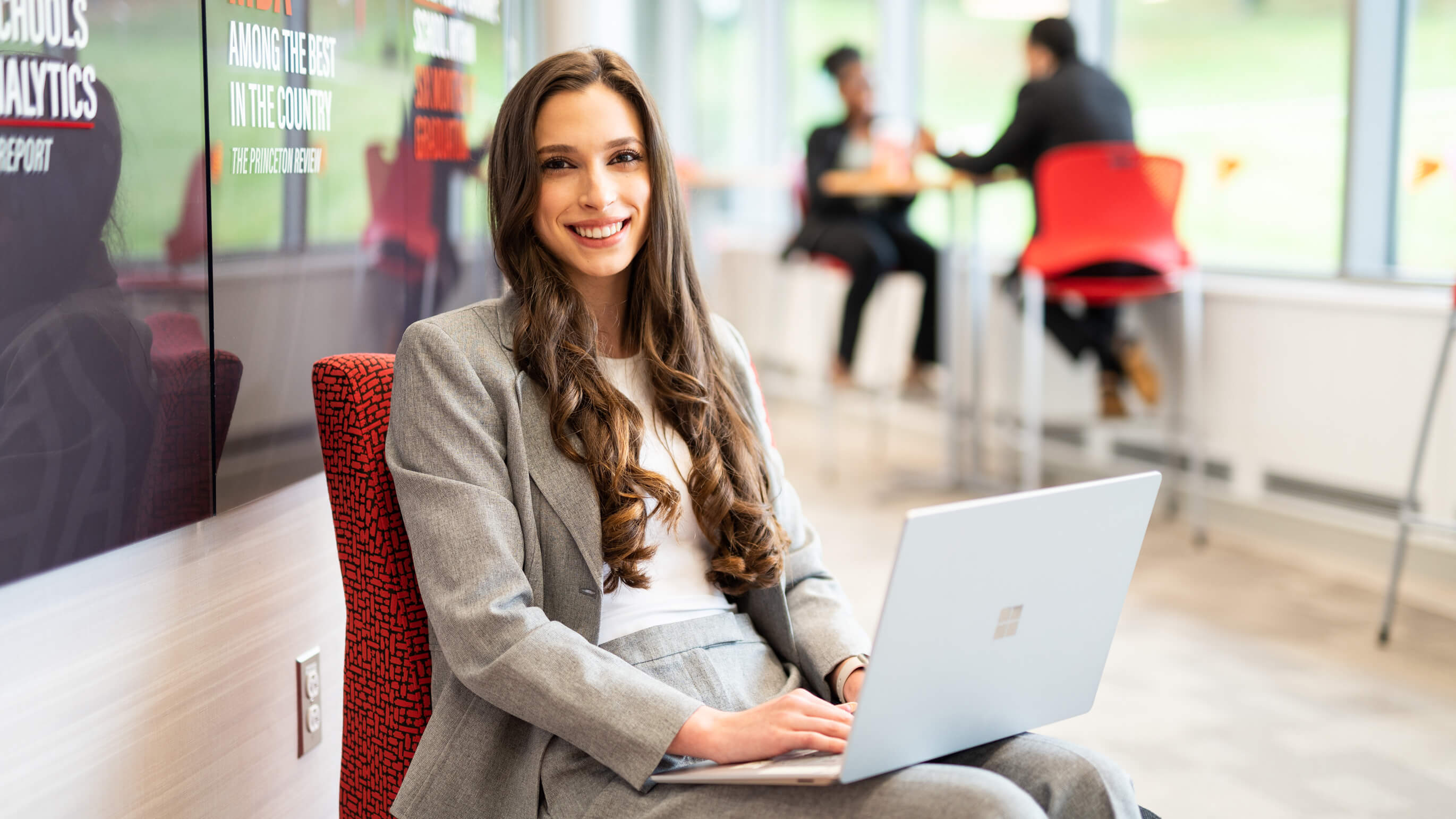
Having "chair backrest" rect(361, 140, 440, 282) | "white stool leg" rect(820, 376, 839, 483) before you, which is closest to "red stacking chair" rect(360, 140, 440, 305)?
"chair backrest" rect(361, 140, 440, 282)

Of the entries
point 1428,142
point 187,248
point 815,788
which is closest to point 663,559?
point 815,788

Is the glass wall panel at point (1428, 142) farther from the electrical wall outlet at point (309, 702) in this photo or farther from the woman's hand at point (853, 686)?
the electrical wall outlet at point (309, 702)

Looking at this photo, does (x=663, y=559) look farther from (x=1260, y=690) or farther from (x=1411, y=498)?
(x=1411, y=498)

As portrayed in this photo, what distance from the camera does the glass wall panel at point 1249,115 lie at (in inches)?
148

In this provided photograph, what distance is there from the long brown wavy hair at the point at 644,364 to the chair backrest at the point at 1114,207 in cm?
240

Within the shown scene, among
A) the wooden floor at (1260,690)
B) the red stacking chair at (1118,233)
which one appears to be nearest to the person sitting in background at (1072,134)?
the red stacking chair at (1118,233)

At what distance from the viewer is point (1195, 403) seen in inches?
145

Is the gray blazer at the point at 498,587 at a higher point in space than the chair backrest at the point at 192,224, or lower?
lower

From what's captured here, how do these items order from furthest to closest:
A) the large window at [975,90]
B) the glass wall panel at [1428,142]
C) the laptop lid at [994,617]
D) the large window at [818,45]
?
the large window at [818,45] < the large window at [975,90] < the glass wall panel at [1428,142] < the laptop lid at [994,617]

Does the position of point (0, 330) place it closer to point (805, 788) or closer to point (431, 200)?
point (805, 788)

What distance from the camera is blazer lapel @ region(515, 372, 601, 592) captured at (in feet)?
3.92

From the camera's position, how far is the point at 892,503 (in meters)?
4.16

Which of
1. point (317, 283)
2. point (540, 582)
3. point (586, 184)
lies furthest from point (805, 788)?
point (317, 283)

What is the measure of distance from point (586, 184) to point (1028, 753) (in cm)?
70
